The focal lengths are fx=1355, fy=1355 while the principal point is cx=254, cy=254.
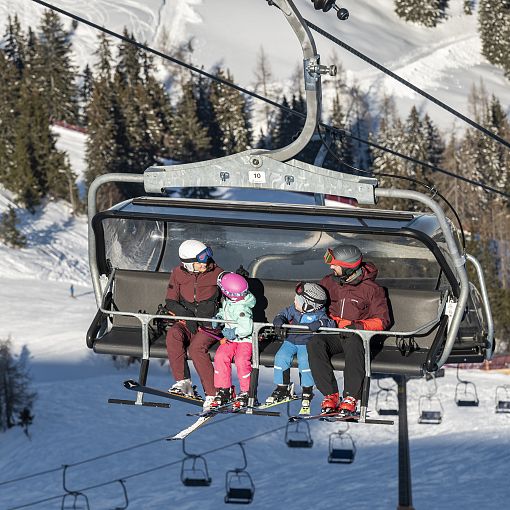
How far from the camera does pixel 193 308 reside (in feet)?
38.8

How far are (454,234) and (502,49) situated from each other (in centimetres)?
12727

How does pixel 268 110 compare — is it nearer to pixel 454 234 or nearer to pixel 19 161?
pixel 19 161

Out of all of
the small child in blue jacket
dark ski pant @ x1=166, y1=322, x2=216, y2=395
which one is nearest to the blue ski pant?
the small child in blue jacket

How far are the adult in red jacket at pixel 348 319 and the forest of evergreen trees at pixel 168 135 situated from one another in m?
56.9

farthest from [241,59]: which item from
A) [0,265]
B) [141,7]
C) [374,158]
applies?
[0,265]

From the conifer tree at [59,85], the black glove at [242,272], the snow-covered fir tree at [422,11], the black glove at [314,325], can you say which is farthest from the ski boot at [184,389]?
the snow-covered fir tree at [422,11]

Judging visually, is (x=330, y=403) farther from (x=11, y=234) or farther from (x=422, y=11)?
(x=422, y=11)

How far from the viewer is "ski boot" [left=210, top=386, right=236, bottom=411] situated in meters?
11.2

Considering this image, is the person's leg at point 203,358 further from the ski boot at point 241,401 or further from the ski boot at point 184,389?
the ski boot at point 241,401

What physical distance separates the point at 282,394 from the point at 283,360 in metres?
0.29

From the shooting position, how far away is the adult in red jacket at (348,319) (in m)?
11.2

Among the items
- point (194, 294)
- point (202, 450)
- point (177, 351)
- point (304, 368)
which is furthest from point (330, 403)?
point (202, 450)

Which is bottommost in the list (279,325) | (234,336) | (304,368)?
(304,368)

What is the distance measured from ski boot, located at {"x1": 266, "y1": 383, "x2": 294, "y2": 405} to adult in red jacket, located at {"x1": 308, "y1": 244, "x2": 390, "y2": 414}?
0.24 meters
